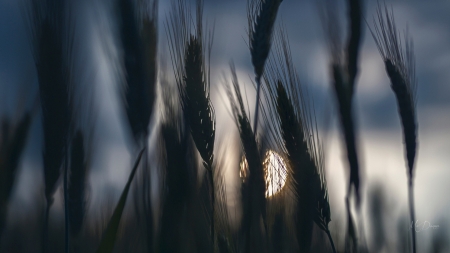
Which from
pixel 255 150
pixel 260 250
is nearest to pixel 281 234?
pixel 260 250

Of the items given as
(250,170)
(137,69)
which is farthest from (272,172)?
(137,69)

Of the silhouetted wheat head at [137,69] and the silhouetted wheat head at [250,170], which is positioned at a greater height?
the silhouetted wheat head at [137,69]

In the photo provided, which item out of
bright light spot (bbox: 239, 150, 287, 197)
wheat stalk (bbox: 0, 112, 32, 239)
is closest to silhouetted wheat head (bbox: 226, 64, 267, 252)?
bright light spot (bbox: 239, 150, 287, 197)

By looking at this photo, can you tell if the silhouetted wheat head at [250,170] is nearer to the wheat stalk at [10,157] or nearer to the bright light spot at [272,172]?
the bright light spot at [272,172]

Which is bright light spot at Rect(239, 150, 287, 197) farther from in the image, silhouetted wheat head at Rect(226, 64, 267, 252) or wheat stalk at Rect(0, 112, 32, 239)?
wheat stalk at Rect(0, 112, 32, 239)

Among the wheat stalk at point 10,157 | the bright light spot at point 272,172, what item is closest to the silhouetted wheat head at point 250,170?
the bright light spot at point 272,172

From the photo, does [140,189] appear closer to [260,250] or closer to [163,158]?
[163,158]

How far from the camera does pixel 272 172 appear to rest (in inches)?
62.0

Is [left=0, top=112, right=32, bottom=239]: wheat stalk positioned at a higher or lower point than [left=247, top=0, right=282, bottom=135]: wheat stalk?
lower

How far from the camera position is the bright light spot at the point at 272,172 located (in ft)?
4.76

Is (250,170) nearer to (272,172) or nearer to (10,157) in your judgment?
(272,172)

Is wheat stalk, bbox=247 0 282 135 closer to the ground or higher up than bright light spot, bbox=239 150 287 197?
higher up

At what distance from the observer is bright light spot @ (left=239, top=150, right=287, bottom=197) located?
1450mm

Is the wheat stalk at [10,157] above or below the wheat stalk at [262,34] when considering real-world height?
below
